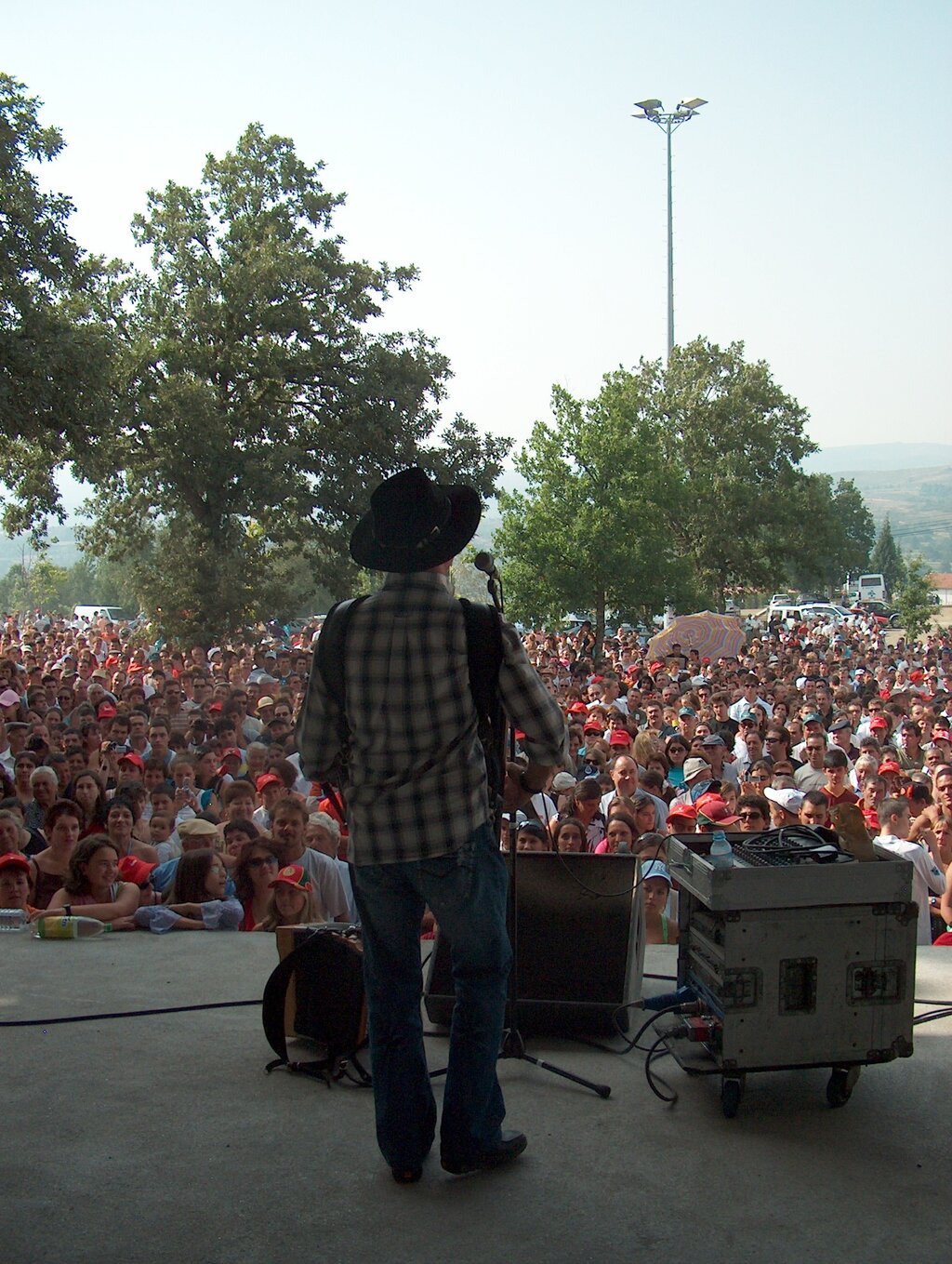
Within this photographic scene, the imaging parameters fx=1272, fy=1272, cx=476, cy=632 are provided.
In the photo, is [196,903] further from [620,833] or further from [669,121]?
[669,121]

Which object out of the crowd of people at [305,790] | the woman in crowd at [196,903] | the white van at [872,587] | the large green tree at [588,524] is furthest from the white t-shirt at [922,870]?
the white van at [872,587]

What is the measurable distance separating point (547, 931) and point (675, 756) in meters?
6.70

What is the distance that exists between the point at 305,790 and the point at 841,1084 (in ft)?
22.6

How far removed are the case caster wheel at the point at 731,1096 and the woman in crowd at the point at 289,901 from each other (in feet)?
8.93

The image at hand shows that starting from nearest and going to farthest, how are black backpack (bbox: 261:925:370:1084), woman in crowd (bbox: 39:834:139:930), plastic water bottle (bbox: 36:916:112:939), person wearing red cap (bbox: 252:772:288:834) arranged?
black backpack (bbox: 261:925:370:1084), plastic water bottle (bbox: 36:916:112:939), woman in crowd (bbox: 39:834:139:930), person wearing red cap (bbox: 252:772:288:834)

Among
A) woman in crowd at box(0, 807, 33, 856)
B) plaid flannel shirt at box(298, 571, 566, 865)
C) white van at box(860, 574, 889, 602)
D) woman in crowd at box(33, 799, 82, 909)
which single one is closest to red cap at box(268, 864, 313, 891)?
woman in crowd at box(33, 799, 82, 909)

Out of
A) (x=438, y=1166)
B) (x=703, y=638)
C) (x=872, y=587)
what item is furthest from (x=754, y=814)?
(x=872, y=587)

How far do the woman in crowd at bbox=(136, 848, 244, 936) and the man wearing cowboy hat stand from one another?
2.50 m

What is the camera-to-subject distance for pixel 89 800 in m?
8.09

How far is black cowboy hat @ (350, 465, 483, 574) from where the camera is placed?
3.20 meters

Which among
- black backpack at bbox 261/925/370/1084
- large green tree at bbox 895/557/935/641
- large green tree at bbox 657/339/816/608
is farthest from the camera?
large green tree at bbox 895/557/935/641

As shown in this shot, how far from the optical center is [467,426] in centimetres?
2888

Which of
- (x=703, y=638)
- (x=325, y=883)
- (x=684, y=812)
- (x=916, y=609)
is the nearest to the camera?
(x=325, y=883)

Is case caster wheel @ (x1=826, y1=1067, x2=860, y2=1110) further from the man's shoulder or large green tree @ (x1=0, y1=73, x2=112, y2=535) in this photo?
large green tree @ (x1=0, y1=73, x2=112, y2=535)
